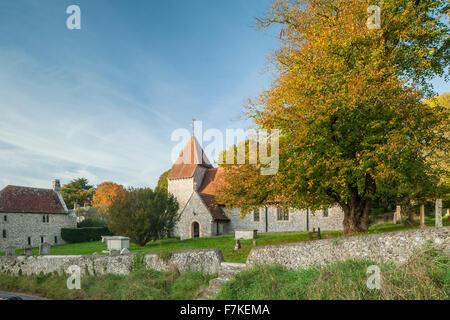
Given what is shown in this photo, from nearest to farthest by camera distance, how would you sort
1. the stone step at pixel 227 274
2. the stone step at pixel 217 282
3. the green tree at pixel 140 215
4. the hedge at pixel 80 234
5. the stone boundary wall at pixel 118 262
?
the stone step at pixel 217 282
the stone step at pixel 227 274
the stone boundary wall at pixel 118 262
the green tree at pixel 140 215
the hedge at pixel 80 234

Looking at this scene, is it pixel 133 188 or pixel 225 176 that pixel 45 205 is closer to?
pixel 133 188

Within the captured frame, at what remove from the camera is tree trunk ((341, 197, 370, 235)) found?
16161mm

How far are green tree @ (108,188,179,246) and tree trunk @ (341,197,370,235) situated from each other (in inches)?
610

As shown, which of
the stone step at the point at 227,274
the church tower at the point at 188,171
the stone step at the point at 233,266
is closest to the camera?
the stone step at the point at 227,274

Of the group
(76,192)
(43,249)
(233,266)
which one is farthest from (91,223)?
(233,266)

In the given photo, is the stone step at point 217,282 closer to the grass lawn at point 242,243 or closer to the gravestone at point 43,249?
the grass lawn at point 242,243

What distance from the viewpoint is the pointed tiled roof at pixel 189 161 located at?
41.8 metres

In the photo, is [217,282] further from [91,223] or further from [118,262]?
[91,223]

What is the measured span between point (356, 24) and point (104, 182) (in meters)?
57.9

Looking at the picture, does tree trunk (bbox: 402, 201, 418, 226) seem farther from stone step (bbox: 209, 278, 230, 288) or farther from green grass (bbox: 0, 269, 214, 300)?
green grass (bbox: 0, 269, 214, 300)

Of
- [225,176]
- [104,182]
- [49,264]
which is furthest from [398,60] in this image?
[104,182]

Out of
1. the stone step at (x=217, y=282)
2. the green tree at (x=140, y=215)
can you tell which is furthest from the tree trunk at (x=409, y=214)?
the green tree at (x=140, y=215)

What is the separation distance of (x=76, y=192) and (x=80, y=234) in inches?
1008

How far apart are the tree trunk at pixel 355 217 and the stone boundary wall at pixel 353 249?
7.60m
